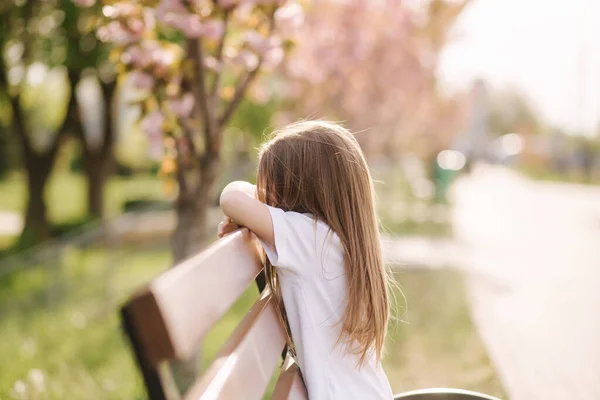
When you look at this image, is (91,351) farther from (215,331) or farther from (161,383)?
(161,383)

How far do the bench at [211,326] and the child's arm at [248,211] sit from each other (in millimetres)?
38

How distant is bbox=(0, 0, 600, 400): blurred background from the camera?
4.01m

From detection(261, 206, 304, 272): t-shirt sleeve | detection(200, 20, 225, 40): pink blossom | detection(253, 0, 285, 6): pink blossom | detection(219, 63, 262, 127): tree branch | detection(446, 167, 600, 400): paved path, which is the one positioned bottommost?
detection(446, 167, 600, 400): paved path

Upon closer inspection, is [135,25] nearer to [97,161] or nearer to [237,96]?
[237,96]

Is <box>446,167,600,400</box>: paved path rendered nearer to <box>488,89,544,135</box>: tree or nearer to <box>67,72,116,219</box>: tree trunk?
<box>67,72,116,219</box>: tree trunk

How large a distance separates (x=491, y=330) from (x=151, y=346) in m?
5.60

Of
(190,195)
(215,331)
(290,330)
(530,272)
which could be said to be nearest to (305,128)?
(290,330)

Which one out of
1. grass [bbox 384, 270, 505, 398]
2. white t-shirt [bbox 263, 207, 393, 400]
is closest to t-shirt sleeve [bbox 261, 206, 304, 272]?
white t-shirt [bbox 263, 207, 393, 400]

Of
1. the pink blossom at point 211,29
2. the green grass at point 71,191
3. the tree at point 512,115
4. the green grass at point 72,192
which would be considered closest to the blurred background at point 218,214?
the pink blossom at point 211,29

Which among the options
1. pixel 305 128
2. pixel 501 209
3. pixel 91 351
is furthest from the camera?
pixel 501 209

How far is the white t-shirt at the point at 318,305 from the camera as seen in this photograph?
190cm

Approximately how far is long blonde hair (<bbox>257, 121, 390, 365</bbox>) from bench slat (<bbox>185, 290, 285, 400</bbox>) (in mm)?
215

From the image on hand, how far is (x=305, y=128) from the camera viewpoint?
6.64 ft

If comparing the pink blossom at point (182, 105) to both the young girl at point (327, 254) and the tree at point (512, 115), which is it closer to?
the young girl at point (327, 254)
